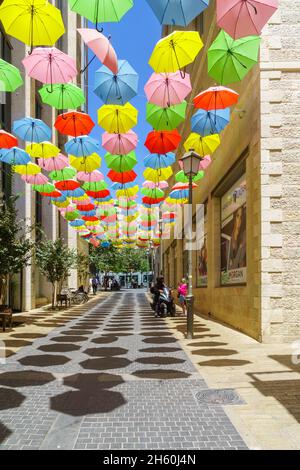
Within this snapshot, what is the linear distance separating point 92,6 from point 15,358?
7.29 m

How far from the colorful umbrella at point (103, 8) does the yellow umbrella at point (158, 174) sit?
10.0 m

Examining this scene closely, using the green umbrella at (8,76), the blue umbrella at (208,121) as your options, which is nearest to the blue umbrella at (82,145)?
the blue umbrella at (208,121)

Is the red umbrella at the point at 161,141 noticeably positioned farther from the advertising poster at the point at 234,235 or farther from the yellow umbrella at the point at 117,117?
the advertising poster at the point at 234,235

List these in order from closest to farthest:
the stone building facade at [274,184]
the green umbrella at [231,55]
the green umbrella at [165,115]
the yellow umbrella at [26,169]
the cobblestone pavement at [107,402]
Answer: the cobblestone pavement at [107,402] → the green umbrella at [231,55] → the stone building facade at [274,184] → the green umbrella at [165,115] → the yellow umbrella at [26,169]

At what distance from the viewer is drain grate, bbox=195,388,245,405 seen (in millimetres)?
6453

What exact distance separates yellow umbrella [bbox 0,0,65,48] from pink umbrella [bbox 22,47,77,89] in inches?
68.1

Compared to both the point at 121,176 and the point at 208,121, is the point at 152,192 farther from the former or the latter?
the point at 208,121

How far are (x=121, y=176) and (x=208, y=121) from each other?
4.75 m

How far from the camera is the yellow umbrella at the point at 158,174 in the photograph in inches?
742

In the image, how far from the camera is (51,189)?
2122cm

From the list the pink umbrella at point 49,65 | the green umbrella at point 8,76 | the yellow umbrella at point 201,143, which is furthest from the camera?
the yellow umbrella at point 201,143

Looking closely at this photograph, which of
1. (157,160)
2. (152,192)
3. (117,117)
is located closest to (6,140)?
(117,117)

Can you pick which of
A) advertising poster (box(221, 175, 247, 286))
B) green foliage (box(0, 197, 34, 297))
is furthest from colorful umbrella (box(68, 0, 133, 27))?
green foliage (box(0, 197, 34, 297))
